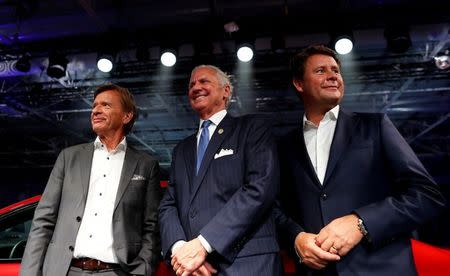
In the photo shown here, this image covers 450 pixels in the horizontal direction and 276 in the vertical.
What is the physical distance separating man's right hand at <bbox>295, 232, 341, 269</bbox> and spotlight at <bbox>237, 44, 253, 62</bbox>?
4256 millimetres

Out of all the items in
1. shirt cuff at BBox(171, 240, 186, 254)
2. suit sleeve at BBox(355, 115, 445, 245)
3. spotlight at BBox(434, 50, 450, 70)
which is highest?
spotlight at BBox(434, 50, 450, 70)

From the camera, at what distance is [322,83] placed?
1990 mm

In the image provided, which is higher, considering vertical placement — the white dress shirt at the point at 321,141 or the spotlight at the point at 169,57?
the spotlight at the point at 169,57

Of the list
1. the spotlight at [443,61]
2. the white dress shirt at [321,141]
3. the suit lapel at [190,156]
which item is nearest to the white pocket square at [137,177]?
the suit lapel at [190,156]

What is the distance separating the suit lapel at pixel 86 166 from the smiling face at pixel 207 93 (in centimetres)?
76

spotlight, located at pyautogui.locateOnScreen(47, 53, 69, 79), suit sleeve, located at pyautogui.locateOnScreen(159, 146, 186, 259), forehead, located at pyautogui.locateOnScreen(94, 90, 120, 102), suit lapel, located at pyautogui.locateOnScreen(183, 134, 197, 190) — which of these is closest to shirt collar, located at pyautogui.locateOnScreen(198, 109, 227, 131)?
suit lapel, located at pyautogui.locateOnScreen(183, 134, 197, 190)

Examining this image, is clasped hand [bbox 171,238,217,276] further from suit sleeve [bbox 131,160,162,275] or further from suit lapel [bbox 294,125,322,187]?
suit lapel [bbox 294,125,322,187]

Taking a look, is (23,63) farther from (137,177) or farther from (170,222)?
(170,222)

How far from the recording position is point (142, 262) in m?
2.10

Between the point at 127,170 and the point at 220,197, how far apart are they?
77 cm

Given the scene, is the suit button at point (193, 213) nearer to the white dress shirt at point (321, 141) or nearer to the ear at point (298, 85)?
the white dress shirt at point (321, 141)

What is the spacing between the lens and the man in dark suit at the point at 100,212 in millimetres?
2051

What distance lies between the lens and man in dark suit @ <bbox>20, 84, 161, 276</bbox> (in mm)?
2051

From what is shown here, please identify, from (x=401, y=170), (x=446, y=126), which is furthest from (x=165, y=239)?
(x=446, y=126)
